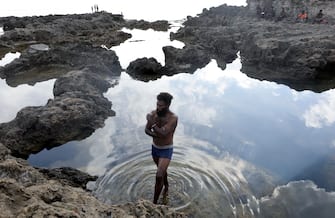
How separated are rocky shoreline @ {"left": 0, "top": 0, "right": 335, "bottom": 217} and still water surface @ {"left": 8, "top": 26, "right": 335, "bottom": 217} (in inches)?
27.6

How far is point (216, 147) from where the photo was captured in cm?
920

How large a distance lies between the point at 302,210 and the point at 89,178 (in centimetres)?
441

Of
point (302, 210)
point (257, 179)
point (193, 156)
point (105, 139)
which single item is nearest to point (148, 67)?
point (105, 139)

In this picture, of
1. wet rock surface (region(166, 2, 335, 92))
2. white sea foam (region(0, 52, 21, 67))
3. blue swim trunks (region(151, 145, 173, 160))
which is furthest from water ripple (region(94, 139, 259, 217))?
white sea foam (region(0, 52, 21, 67))

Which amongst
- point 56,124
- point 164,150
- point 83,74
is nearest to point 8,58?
point 83,74

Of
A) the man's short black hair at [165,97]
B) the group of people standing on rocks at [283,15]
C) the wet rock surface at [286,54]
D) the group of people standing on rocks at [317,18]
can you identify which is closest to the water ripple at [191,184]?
the man's short black hair at [165,97]

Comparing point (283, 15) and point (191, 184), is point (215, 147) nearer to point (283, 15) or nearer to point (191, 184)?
point (191, 184)

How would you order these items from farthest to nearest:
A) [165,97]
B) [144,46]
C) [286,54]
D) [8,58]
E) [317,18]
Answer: [144,46], [317,18], [8,58], [286,54], [165,97]

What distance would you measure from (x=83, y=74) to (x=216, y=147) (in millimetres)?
6786

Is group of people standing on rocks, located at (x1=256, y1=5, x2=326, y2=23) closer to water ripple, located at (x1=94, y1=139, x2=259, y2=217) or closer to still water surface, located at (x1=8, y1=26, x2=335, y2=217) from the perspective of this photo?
still water surface, located at (x1=8, y1=26, x2=335, y2=217)

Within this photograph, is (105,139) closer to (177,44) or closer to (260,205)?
(260,205)

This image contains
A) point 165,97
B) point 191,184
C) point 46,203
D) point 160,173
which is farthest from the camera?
point 191,184

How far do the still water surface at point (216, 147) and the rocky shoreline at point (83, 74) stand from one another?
0.70 m

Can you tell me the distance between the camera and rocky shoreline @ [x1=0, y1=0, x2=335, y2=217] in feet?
13.3
